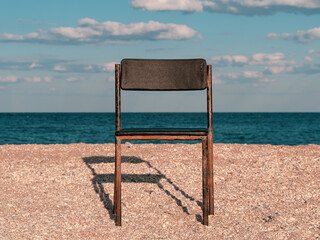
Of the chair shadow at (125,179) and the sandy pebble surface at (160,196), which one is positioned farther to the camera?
the chair shadow at (125,179)

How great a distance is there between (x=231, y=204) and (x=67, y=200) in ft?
6.81

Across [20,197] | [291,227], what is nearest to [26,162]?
[20,197]

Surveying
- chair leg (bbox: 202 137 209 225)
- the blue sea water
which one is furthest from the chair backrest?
the blue sea water

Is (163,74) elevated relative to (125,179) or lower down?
elevated

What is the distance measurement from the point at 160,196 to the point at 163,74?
1.91 meters

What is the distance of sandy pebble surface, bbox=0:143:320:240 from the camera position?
13.4 ft

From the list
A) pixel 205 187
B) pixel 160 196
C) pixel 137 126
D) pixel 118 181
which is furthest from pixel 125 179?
pixel 137 126

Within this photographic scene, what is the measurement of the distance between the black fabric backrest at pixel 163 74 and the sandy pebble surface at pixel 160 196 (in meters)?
1.43

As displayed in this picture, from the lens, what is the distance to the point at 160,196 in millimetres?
5445

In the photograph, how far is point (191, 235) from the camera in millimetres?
3943

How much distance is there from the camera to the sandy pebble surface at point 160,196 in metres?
4.09

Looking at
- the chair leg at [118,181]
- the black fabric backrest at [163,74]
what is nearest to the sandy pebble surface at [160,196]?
the chair leg at [118,181]

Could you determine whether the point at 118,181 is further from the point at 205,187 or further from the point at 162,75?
the point at 162,75

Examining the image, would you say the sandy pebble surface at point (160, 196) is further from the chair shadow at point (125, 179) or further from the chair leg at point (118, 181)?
the chair leg at point (118, 181)
